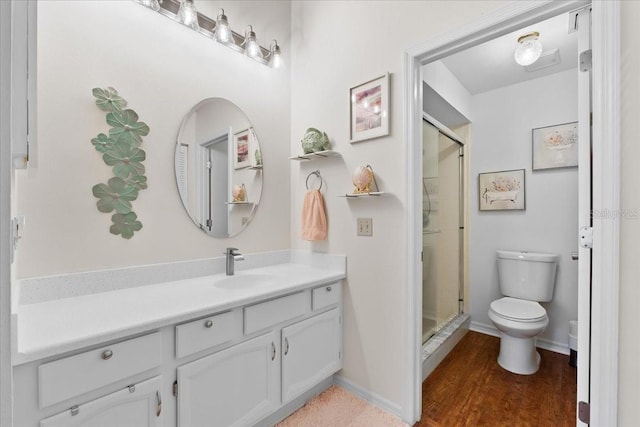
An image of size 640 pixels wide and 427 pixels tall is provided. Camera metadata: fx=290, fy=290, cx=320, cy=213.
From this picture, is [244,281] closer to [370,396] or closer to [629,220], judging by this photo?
[370,396]

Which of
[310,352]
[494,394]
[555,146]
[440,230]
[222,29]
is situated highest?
[222,29]

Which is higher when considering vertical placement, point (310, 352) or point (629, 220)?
point (629, 220)

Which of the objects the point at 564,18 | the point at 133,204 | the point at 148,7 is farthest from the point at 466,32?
the point at 133,204

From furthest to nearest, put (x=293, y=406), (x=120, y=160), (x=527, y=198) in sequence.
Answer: (x=527, y=198) < (x=293, y=406) < (x=120, y=160)

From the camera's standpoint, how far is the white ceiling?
2.06 metres

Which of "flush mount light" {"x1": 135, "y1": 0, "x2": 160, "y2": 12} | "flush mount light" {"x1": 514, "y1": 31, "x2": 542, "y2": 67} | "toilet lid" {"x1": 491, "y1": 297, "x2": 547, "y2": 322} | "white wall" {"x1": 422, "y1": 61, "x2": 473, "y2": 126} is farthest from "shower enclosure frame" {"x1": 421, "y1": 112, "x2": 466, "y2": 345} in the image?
"flush mount light" {"x1": 135, "y1": 0, "x2": 160, "y2": 12}

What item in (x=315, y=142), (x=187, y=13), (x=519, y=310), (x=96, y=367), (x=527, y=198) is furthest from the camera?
(x=527, y=198)

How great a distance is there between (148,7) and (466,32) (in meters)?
1.66

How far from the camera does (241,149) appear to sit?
6.49 feet

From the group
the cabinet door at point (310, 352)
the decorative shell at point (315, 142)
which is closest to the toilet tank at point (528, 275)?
the cabinet door at point (310, 352)

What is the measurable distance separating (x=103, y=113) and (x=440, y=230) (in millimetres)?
2518

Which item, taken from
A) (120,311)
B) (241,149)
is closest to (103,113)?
(241,149)

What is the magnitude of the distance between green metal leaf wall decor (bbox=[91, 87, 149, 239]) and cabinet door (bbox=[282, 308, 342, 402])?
991 mm

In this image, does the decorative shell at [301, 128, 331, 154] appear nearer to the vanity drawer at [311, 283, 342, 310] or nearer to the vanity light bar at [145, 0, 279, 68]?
the vanity light bar at [145, 0, 279, 68]
